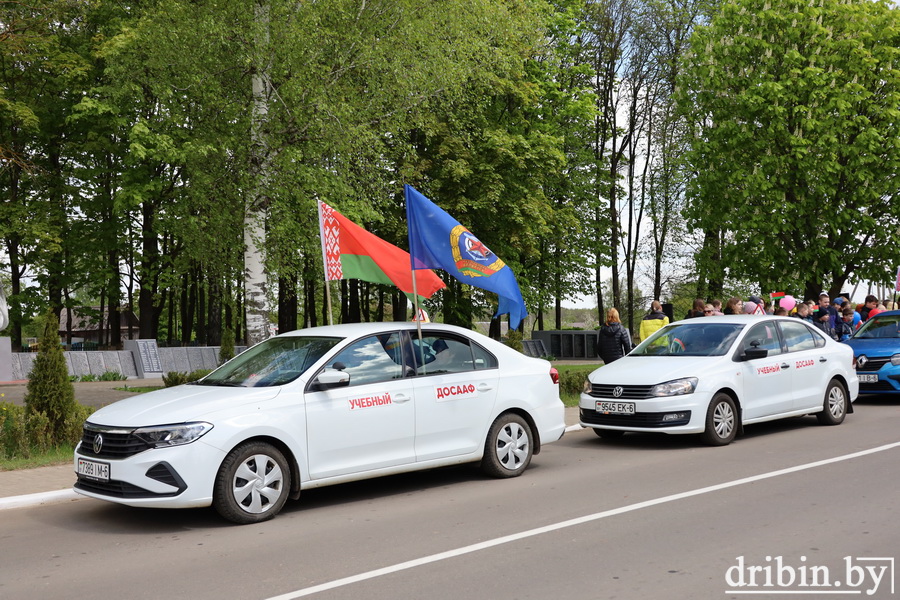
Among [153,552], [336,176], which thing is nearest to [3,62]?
[336,176]

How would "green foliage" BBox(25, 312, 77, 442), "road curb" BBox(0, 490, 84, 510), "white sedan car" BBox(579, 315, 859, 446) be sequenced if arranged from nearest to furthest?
"road curb" BBox(0, 490, 84, 510) → "white sedan car" BBox(579, 315, 859, 446) → "green foliage" BBox(25, 312, 77, 442)

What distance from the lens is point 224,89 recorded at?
746 inches

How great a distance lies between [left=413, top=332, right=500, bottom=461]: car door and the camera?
866cm

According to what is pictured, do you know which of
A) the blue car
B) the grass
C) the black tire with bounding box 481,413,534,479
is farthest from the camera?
the blue car

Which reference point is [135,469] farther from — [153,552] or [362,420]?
[362,420]

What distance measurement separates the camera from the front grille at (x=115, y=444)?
23.5 ft

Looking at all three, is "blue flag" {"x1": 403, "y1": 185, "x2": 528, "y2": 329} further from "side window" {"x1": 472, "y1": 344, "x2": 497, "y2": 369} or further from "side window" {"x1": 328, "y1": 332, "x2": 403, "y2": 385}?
"side window" {"x1": 328, "y1": 332, "x2": 403, "y2": 385}

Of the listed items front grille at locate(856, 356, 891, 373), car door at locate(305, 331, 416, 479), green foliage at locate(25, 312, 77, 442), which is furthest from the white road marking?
green foliage at locate(25, 312, 77, 442)

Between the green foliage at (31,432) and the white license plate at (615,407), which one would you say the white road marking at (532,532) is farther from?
the green foliage at (31,432)

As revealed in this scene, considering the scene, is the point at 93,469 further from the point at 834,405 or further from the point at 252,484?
the point at 834,405

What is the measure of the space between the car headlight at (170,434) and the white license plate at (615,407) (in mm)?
5794

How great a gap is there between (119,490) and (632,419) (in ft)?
20.9

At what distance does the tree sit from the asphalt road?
65.5ft

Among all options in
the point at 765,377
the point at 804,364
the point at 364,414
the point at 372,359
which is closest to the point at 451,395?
the point at 372,359
